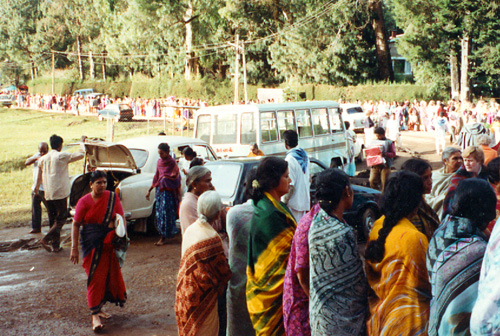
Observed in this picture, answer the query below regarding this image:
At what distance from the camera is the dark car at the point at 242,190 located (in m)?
8.95

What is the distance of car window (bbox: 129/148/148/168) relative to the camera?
1157 cm

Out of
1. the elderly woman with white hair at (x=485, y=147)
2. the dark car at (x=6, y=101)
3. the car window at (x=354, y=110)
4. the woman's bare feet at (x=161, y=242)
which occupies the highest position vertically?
the dark car at (x=6, y=101)

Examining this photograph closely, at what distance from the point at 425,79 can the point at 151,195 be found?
30.6 metres

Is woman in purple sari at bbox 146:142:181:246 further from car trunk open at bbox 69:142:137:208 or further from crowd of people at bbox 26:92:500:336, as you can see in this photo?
crowd of people at bbox 26:92:500:336

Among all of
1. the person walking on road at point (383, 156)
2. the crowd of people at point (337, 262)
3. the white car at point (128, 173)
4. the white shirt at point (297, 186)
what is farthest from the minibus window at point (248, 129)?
the crowd of people at point (337, 262)

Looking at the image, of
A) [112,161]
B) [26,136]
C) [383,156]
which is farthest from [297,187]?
[26,136]

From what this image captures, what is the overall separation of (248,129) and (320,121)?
2.67m

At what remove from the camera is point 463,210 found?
3098mm

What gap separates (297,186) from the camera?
7742mm

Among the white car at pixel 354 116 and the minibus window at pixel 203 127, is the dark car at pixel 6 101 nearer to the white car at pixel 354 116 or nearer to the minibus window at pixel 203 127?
the white car at pixel 354 116

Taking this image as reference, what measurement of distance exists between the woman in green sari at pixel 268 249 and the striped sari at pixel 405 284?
86 cm

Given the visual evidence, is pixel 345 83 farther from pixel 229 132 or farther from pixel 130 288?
pixel 130 288

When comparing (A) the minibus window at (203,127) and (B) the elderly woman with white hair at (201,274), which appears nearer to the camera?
(B) the elderly woman with white hair at (201,274)

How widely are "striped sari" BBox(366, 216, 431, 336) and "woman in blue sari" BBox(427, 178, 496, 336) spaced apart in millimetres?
141
